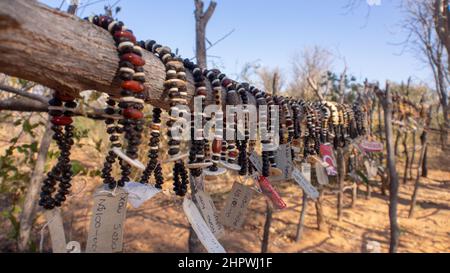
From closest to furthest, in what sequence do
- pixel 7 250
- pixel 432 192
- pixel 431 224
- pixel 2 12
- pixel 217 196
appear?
pixel 2 12, pixel 7 250, pixel 431 224, pixel 217 196, pixel 432 192

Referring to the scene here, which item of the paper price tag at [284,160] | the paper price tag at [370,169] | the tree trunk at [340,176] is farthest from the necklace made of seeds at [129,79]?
the tree trunk at [340,176]

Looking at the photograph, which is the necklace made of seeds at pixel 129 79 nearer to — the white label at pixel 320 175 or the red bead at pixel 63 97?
the red bead at pixel 63 97

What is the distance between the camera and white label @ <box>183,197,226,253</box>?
93 centimetres

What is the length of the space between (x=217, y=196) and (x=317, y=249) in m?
2.41

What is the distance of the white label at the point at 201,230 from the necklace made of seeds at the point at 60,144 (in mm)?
364

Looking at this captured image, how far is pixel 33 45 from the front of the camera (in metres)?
0.62

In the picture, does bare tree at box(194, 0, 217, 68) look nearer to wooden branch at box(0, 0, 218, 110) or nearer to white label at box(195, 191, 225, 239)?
white label at box(195, 191, 225, 239)

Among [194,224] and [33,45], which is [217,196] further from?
[33,45]

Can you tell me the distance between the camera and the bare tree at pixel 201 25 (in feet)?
10.4

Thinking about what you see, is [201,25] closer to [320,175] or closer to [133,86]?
[320,175]

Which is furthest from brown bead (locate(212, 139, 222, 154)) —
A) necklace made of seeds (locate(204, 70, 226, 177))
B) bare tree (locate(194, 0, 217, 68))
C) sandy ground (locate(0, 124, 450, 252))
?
sandy ground (locate(0, 124, 450, 252))

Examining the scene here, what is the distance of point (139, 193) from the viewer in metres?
0.87

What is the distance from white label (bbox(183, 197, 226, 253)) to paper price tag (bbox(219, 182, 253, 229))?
34cm
